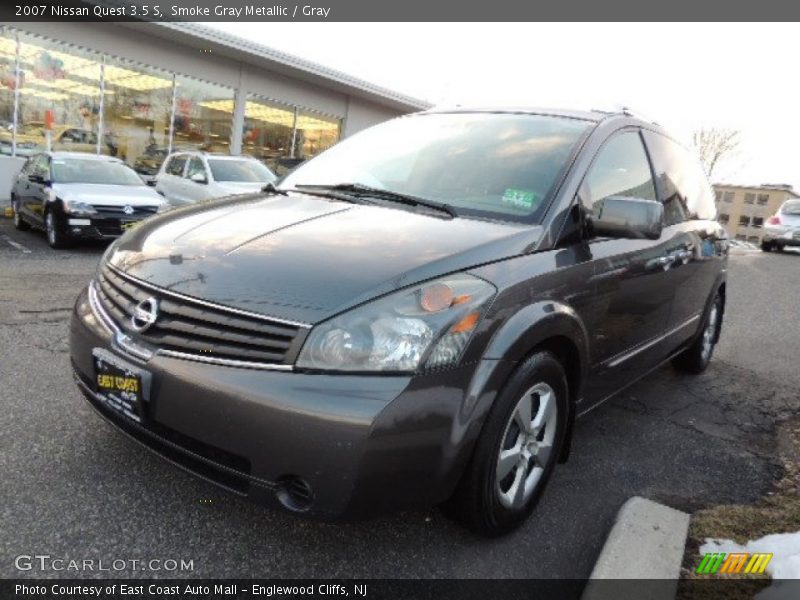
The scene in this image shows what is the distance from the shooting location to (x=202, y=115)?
650 inches

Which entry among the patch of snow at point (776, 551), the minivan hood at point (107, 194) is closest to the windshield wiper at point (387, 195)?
the patch of snow at point (776, 551)

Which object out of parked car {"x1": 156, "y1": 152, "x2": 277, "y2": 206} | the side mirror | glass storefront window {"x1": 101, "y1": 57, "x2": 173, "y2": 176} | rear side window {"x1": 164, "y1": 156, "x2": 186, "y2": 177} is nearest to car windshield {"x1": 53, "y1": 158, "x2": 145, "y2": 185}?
parked car {"x1": 156, "y1": 152, "x2": 277, "y2": 206}

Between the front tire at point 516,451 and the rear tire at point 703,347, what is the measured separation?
8.51ft

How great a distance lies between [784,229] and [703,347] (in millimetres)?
14759

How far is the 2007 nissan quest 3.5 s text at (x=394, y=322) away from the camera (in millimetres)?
1934

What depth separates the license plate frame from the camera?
2.10 metres

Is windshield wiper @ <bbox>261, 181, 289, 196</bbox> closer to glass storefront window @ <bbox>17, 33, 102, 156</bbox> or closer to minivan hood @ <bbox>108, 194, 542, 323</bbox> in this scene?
minivan hood @ <bbox>108, 194, 542, 323</bbox>

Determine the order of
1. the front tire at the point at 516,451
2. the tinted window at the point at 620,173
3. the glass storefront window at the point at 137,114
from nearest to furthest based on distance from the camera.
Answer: the front tire at the point at 516,451, the tinted window at the point at 620,173, the glass storefront window at the point at 137,114

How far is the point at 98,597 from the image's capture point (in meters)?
1.96

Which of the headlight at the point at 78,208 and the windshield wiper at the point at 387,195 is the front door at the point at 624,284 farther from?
the headlight at the point at 78,208

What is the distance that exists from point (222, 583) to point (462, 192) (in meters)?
1.89

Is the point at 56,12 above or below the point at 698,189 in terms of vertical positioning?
above

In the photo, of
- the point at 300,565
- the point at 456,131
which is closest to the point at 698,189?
the point at 456,131

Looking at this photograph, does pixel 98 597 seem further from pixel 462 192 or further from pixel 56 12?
pixel 56 12
